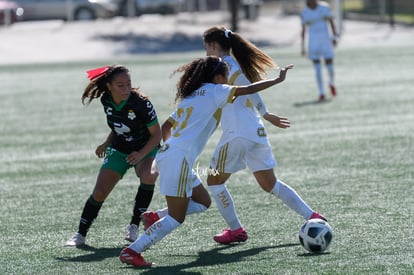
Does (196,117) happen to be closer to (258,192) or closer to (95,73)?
(95,73)

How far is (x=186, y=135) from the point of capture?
6.98 meters

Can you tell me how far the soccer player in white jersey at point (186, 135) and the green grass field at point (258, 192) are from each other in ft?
0.89

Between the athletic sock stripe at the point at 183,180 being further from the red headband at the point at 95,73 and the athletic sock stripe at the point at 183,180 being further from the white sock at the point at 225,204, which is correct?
the red headband at the point at 95,73

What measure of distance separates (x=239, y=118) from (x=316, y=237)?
3.71 feet

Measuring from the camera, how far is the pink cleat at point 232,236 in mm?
7773

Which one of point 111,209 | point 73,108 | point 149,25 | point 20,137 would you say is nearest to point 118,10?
point 149,25

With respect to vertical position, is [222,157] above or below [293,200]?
above

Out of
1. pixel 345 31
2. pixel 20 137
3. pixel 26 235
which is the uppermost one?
pixel 26 235

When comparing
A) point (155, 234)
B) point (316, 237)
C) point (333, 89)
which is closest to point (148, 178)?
point (155, 234)

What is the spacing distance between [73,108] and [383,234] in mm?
11414

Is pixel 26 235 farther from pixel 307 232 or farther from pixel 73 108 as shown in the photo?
pixel 73 108

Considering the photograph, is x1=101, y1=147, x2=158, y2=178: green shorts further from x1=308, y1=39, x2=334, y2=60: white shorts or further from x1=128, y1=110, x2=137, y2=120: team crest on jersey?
x1=308, y1=39, x2=334, y2=60: white shorts

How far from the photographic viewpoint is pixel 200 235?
8.18 metres

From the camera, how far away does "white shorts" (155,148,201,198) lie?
6.90m
